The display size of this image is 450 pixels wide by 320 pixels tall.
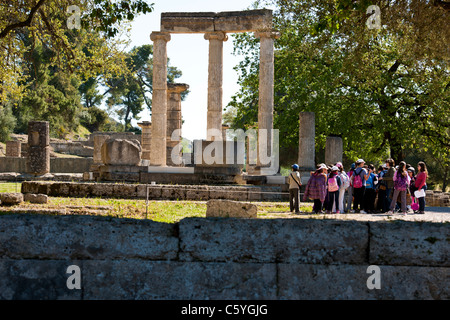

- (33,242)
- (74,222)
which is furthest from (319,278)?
(33,242)

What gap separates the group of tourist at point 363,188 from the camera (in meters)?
12.8

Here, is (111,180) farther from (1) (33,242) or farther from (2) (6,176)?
(1) (33,242)

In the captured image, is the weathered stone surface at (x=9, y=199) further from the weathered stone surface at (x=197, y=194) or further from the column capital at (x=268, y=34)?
the column capital at (x=268, y=34)

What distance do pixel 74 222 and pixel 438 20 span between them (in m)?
13.1

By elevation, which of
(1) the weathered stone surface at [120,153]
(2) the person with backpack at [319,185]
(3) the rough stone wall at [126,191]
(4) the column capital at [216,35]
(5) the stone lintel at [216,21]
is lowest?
(3) the rough stone wall at [126,191]

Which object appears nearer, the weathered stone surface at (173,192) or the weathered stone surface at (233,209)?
the weathered stone surface at (233,209)

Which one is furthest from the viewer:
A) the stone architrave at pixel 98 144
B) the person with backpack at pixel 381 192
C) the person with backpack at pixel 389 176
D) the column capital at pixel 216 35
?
the stone architrave at pixel 98 144

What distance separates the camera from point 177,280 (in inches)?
165

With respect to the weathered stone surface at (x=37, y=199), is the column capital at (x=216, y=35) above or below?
above

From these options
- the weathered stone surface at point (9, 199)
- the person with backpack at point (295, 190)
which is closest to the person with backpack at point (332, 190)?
the person with backpack at point (295, 190)

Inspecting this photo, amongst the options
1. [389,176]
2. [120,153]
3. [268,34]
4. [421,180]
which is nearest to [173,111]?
[268,34]

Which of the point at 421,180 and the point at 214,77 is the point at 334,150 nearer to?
the point at 214,77

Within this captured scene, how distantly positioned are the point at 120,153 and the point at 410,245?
17.3m

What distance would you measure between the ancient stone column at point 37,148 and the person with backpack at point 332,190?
51.9 feet
